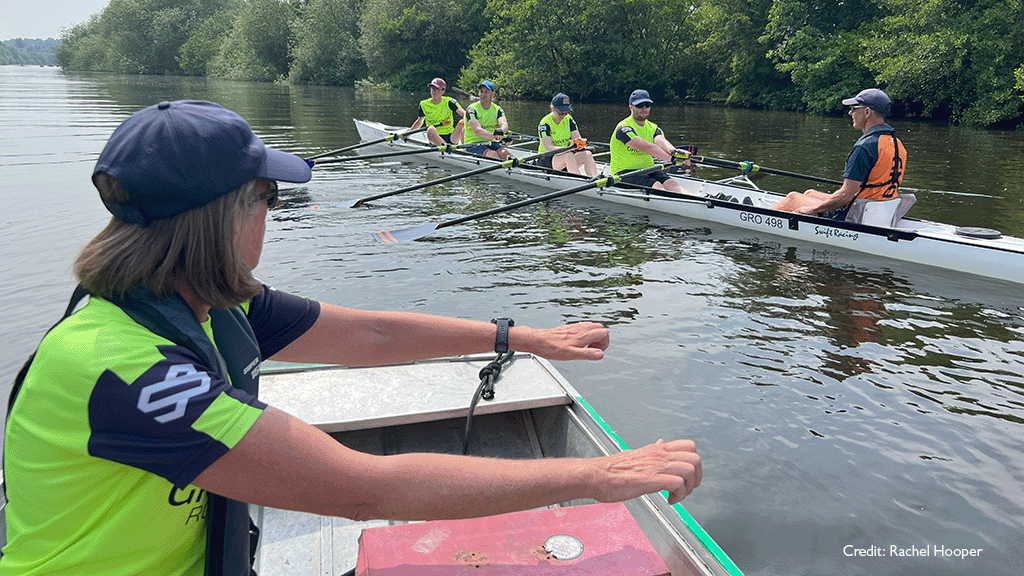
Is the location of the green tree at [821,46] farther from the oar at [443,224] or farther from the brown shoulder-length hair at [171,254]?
the brown shoulder-length hair at [171,254]

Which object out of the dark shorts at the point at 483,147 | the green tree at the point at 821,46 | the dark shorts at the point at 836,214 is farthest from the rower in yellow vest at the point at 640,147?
the green tree at the point at 821,46

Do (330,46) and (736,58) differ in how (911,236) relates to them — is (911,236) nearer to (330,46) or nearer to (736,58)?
(736,58)

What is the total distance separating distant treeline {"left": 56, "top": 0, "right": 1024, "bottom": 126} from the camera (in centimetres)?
2316

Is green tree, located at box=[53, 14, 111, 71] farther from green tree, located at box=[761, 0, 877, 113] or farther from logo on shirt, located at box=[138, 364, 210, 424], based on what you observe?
logo on shirt, located at box=[138, 364, 210, 424]

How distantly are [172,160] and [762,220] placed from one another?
8.89 metres

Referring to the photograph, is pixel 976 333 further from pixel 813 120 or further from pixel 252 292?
pixel 813 120

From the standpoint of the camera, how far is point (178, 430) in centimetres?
131

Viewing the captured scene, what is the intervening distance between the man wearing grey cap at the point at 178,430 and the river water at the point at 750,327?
108 inches

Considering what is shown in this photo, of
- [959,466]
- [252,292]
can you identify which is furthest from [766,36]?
[252,292]

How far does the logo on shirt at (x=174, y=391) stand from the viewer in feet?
4.21

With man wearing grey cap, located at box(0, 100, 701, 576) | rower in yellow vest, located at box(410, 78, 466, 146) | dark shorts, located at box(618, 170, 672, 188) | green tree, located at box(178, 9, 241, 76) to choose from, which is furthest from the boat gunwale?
green tree, located at box(178, 9, 241, 76)

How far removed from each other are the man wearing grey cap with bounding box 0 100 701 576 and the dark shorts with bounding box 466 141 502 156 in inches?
517

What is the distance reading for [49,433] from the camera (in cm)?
129

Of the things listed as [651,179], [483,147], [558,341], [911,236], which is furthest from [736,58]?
[558,341]
